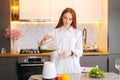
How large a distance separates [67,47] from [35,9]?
184cm

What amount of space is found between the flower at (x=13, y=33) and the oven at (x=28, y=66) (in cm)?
53

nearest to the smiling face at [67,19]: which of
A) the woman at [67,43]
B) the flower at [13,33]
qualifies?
the woman at [67,43]

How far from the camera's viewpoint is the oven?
14.1 feet

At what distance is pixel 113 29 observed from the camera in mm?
4516

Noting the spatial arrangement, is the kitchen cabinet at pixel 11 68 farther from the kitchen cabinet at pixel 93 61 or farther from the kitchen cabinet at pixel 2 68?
the kitchen cabinet at pixel 93 61

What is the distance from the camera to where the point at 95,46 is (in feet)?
16.4

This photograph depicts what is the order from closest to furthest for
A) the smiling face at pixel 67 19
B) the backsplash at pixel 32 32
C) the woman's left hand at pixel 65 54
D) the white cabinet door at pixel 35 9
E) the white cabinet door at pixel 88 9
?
the woman's left hand at pixel 65 54
the smiling face at pixel 67 19
the white cabinet door at pixel 35 9
the white cabinet door at pixel 88 9
the backsplash at pixel 32 32

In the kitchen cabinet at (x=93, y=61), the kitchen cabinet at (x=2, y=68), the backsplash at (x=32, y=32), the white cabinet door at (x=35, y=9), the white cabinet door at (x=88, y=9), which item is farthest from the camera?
the backsplash at (x=32, y=32)

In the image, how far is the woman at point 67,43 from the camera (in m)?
2.88

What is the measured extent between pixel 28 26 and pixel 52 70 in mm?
2795

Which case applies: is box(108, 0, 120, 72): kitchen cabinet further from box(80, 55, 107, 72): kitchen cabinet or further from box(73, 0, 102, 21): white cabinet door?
box(73, 0, 102, 21): white cabinet door

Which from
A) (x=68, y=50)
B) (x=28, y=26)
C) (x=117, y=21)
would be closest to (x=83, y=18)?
(x=117, y=21)

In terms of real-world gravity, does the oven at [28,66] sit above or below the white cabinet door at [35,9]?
below

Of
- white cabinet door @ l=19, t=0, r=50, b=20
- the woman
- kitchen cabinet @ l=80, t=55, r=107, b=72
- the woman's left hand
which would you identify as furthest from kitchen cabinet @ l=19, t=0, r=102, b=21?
the woman's left hand
